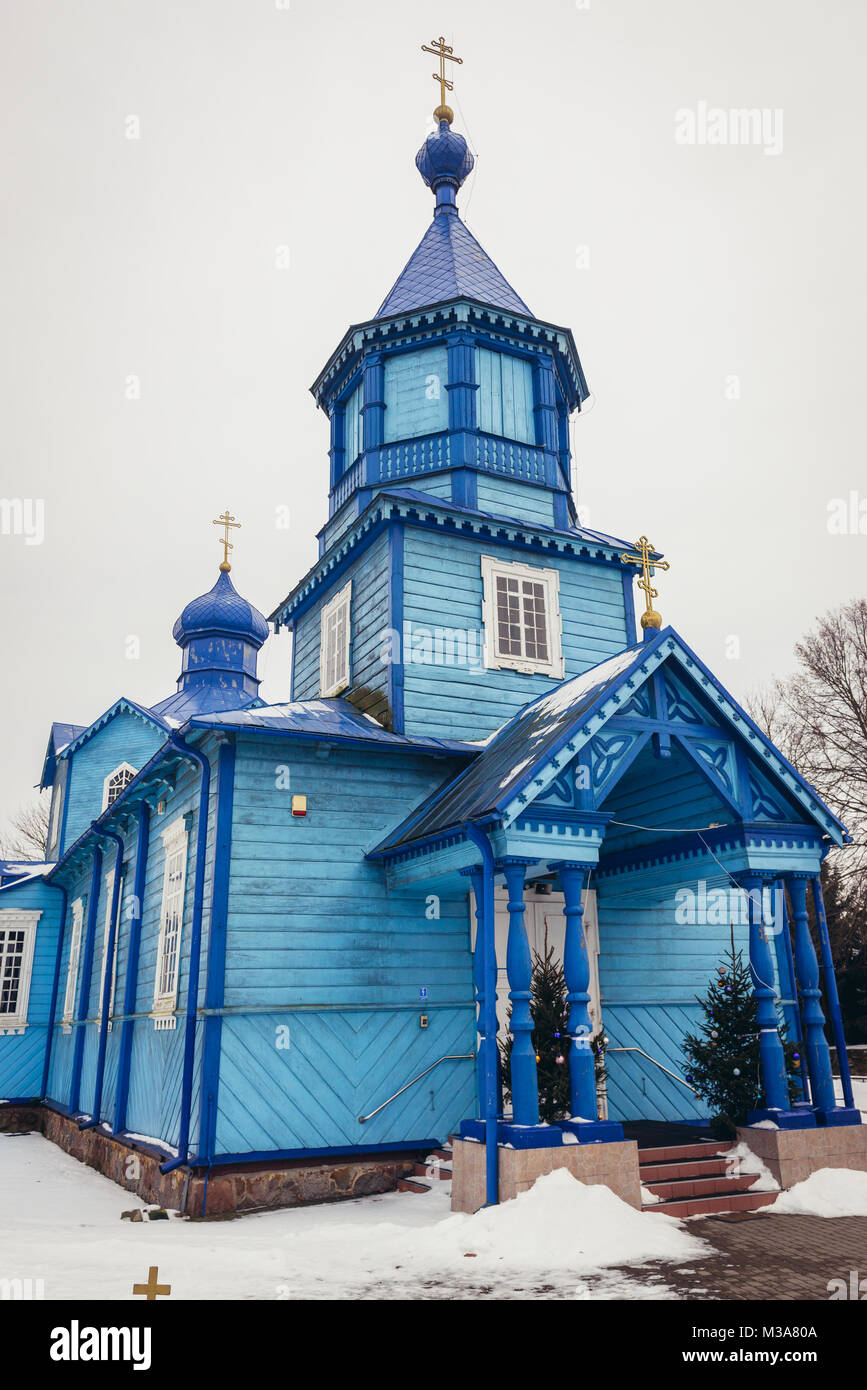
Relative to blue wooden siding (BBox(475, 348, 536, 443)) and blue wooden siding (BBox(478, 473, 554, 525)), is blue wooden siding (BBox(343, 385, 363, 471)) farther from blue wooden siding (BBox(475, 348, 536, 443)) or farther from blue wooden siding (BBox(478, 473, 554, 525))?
blue wooden siding (BBox(478, 473, 554, 525))

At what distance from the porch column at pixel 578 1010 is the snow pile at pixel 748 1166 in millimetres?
1799

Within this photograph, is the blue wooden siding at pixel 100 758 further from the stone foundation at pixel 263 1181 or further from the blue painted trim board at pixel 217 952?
the blue painted trim board at pixel 217 952

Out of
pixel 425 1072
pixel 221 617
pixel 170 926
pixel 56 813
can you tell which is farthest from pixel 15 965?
pixel 425 1072

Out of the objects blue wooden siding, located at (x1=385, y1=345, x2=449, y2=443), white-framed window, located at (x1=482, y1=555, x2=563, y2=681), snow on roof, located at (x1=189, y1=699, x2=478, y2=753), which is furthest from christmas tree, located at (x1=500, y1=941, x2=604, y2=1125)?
blue wooden siding, located at (x1=385, y1=345, x2=449, y2=443)

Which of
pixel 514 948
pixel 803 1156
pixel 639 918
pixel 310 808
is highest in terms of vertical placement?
pixel 310 808

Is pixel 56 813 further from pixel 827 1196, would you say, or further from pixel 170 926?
pixel 827 1196

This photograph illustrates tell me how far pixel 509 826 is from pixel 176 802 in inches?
→ 216

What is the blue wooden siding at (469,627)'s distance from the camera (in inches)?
500

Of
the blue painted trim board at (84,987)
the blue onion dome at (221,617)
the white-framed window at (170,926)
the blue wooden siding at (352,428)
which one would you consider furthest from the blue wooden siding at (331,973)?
the blue onion dome at (221,617)

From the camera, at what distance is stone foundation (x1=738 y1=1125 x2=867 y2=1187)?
30.5 feet

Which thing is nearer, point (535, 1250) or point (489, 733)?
point (535, 1250)
